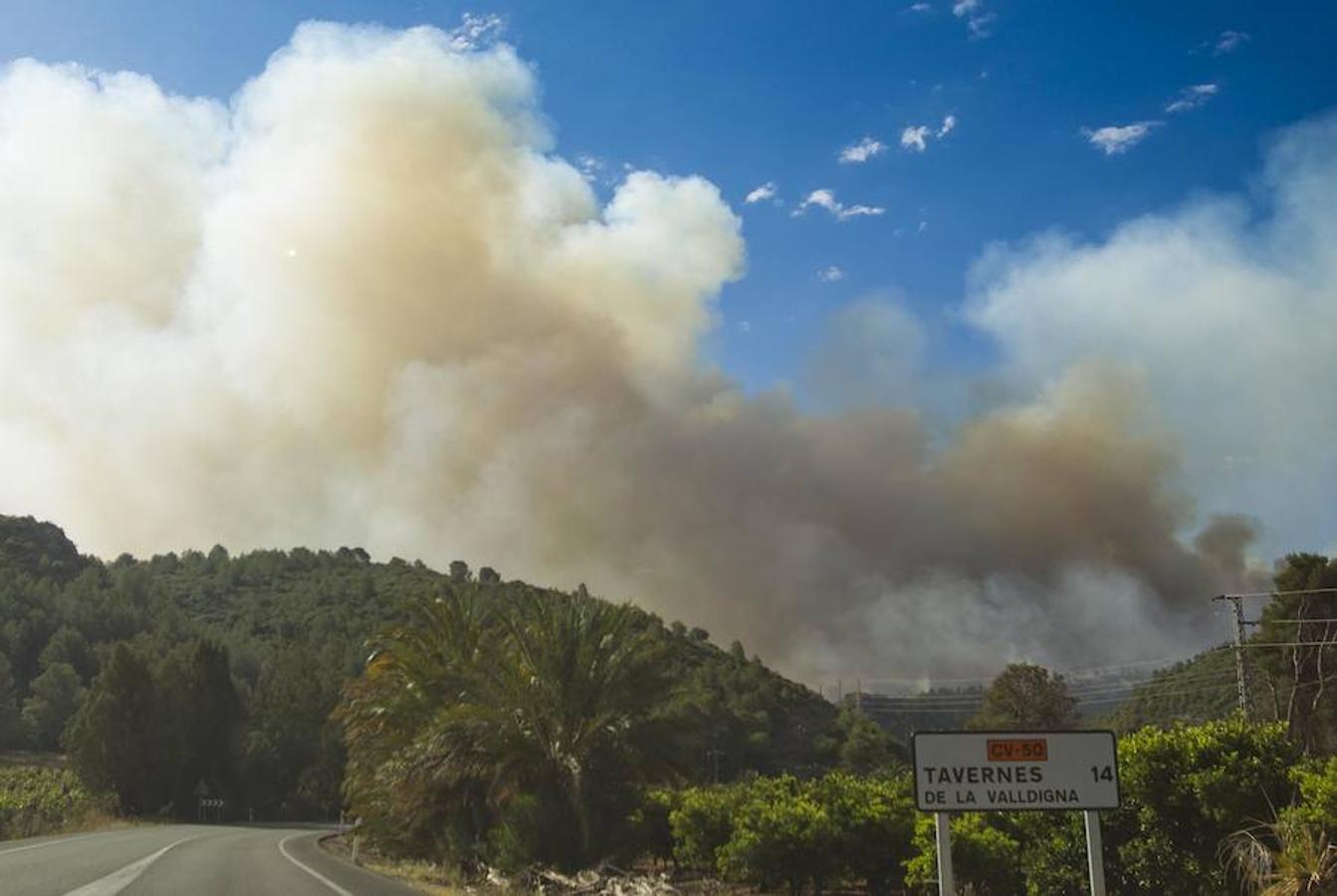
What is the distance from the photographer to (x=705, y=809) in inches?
1040

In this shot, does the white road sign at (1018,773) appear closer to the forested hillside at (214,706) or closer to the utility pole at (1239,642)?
the forested hillside at (214,706)

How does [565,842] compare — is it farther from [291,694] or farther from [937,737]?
[291,694]

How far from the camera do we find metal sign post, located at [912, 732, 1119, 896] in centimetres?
916

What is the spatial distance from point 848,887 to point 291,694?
328 feet

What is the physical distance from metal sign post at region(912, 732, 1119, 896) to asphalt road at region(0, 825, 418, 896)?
1439cm

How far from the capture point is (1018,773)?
362 inches

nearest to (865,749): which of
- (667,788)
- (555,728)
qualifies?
(667,788)

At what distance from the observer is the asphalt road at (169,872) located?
1930 cm

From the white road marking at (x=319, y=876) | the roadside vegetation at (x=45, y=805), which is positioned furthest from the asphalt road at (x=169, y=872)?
the roadside vegetation at (x=45, y=805)

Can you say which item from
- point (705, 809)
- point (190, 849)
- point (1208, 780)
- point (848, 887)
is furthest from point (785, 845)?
point (190, 849)

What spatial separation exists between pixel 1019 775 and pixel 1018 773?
0.02 m

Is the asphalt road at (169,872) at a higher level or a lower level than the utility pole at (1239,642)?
lower

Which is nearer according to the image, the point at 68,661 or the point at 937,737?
the point at 937,737

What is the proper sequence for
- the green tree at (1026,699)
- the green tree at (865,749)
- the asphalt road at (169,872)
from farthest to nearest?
the green tree at (865,749), the green tree at (1026,699), the asphalt road at (169,872)
